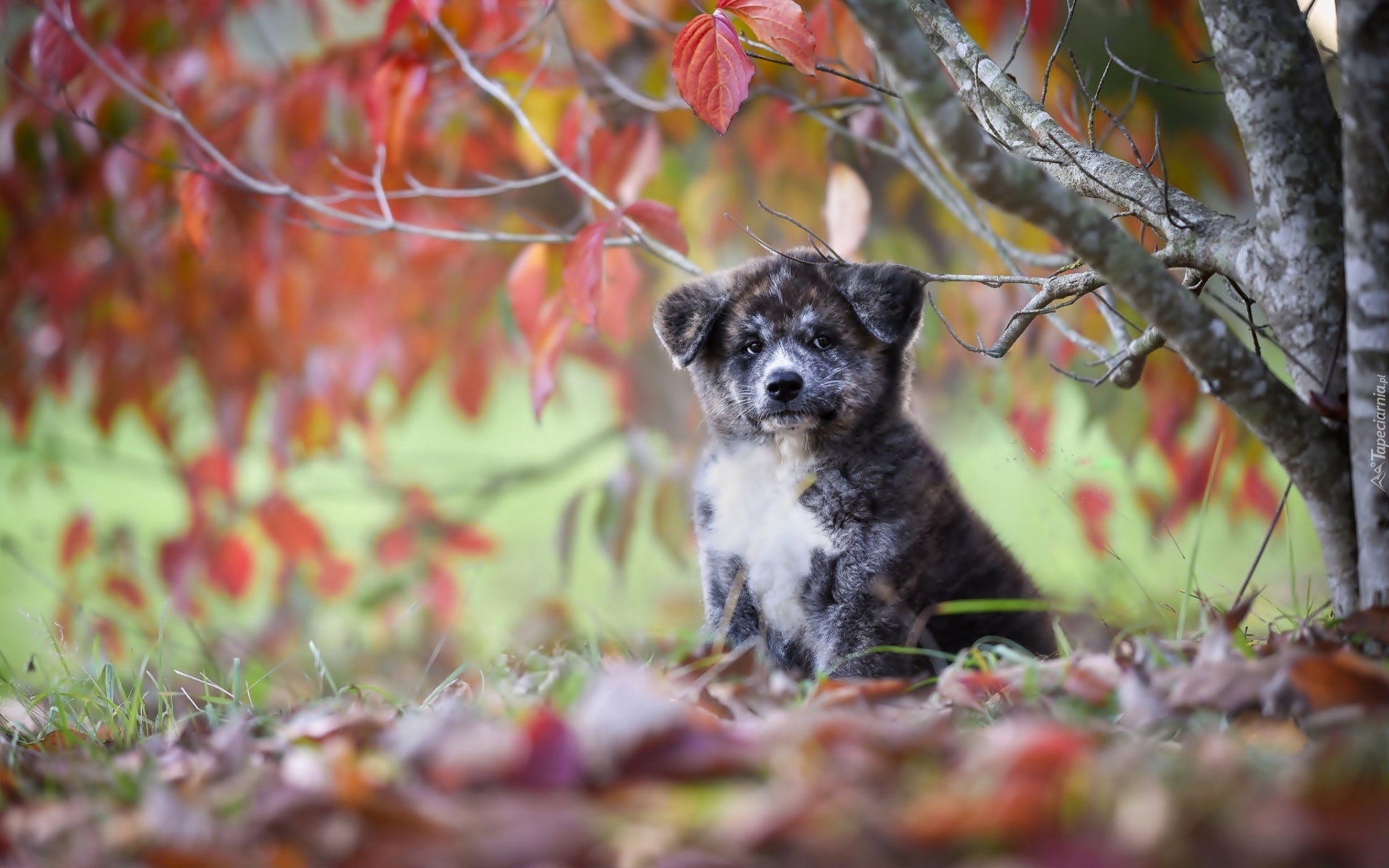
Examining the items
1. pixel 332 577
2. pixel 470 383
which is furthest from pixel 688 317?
pixel 332 577

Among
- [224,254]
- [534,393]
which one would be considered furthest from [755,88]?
[224,254]

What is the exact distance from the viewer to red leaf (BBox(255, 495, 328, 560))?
17.2ft

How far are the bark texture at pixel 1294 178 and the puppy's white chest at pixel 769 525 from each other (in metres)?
1.22

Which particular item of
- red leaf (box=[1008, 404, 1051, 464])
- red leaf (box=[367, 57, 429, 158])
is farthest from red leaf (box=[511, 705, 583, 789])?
red leaf (box=[367, 57, 429, 158])

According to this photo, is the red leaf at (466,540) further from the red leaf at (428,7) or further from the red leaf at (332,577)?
the red leaf at (428,7)

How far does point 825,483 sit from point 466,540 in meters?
2.95

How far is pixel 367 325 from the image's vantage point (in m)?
5.41

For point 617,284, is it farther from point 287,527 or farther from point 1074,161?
point 287,527

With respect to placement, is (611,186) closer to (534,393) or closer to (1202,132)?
(534,393)

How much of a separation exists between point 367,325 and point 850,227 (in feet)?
9.77

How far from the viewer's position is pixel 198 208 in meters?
3.36

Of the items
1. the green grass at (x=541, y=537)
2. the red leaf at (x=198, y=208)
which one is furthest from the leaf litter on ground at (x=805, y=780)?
the red leaf at (x=198, y=208)

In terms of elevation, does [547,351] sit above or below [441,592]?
above

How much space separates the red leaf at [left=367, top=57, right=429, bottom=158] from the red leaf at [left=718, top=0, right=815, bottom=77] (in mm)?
1349
